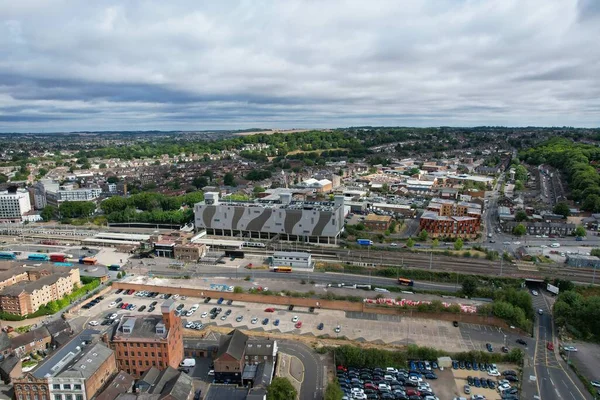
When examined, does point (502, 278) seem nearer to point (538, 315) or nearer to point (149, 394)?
point (538, 315)

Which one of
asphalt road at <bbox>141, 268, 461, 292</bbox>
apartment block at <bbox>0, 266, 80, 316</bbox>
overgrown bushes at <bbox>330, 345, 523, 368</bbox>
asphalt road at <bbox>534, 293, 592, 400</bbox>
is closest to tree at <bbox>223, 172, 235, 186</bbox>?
asphalt road at <bbox>141, 268, 461, 292</bbox>

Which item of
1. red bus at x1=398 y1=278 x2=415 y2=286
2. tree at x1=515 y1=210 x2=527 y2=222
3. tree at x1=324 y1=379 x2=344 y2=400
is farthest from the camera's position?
tree at x1=515 y1=210 x2=527 y2=222

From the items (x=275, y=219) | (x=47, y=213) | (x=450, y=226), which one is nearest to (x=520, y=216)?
(x=450, y=226)

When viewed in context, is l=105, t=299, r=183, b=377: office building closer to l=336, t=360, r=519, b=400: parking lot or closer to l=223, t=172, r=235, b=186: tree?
l=336, t=360, r=519, b=400: parking lot

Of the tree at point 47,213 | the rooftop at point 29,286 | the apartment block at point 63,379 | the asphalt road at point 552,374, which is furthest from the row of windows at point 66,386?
the tree at point 47,213

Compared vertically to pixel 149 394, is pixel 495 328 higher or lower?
lower

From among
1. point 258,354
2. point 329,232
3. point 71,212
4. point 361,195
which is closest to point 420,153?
point 361,195
